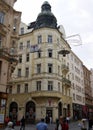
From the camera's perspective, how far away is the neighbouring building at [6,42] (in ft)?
82.7

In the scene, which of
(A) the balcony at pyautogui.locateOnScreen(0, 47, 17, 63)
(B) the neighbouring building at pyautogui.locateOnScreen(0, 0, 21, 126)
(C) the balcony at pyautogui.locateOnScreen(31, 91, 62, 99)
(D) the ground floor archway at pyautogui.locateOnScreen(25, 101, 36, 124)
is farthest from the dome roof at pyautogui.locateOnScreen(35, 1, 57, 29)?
(A) the balcony at pyautogui.locateOnScreen(0, 47, 17, 63)

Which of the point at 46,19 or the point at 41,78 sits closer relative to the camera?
the point at 41,78

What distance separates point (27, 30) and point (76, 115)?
2527 centimetres

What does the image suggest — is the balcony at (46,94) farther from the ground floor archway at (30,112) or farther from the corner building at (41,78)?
the ground floor archway at (30,112)

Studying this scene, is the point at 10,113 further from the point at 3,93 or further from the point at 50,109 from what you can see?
the point at 3,93

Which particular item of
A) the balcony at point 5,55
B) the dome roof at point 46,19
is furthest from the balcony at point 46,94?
the balcony at point 5,55

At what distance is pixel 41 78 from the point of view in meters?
42.3

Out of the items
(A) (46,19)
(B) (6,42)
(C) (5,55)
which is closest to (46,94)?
(A) (46,19)

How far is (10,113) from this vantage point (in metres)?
45.4

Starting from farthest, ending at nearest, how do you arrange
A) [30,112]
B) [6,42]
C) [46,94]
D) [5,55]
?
[30,112] → [46,94] → [6,42] → [5,55]

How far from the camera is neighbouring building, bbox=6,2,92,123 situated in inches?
1631

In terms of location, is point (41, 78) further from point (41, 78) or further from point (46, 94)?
point (46, 94)

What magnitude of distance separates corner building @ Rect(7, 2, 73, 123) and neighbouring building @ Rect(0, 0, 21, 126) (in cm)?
1004

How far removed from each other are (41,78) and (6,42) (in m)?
16.6
